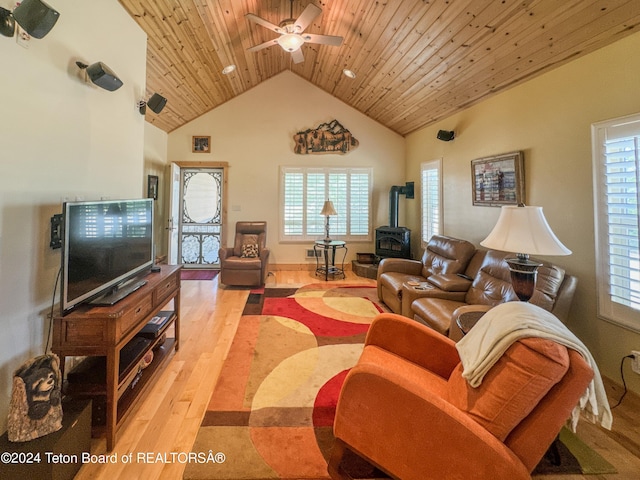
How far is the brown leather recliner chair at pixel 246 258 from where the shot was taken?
4.56 m

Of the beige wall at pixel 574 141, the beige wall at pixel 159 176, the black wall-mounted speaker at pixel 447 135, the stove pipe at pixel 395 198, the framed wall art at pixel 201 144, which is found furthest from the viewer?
the framed wall art at pixel 201 144

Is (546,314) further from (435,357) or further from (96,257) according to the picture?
(96,257)

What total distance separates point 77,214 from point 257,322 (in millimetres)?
2128

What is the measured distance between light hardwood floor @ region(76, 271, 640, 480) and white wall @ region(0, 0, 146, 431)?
2.13 ft

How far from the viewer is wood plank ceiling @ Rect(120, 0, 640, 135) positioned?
228 centimetres

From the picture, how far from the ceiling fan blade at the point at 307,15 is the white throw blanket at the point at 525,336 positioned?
2914 mm

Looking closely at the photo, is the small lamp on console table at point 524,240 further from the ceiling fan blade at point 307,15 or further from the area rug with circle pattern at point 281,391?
the ceiling fan blade at point 307,15

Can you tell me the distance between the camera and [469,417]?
3.58 ft

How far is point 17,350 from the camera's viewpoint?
1.56 metres

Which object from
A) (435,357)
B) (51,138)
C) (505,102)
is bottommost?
(435,357)

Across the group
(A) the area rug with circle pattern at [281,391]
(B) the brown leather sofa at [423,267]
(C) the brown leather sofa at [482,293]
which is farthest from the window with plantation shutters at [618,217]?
(A) the area rug with circle pattern at [281,391]

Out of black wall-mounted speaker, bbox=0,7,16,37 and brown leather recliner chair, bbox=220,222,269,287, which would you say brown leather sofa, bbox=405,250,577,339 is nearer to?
brown leather recliner chair, bbox=220,222,269,287

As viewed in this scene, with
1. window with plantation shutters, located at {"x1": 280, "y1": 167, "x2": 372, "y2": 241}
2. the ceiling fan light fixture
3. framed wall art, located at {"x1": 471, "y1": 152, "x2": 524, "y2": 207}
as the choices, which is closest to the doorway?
window with plantation shutters, located at {"x1": 280, "y1": 167, "x2": 372, "y2": 241}

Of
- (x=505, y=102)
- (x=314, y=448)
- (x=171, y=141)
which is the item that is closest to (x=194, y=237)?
(x=171, y=141)
